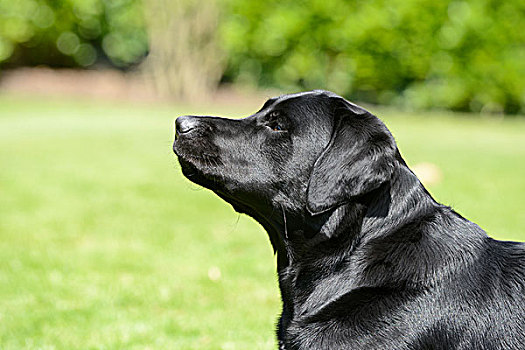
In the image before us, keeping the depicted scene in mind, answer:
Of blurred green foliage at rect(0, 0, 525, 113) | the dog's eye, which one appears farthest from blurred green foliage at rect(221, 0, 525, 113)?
the dog's eye

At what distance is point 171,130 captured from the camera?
50.4 ft

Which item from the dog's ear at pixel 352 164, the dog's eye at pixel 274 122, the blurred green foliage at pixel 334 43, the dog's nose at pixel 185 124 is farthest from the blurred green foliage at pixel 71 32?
the dog's ear at pixel 352 164

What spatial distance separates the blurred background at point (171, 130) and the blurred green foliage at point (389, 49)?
6 cm

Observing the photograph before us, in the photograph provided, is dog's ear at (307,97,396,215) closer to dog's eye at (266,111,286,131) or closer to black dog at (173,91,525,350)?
black dog at (173,91,525,350)

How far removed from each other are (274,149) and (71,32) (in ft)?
83.1

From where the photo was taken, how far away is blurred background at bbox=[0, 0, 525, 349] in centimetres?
474

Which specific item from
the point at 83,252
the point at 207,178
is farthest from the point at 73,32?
the point at 207,178

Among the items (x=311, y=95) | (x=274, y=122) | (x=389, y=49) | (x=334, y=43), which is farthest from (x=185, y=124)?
(x=334, y=43)

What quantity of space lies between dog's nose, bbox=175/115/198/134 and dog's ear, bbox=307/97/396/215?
2.16 feet

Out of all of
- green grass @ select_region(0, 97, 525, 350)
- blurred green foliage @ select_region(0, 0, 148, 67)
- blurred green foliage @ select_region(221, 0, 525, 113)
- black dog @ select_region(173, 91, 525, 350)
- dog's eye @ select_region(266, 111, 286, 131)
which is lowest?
blurred green foliage @ select_region(0, 0, 148, 67)

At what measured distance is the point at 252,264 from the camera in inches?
225

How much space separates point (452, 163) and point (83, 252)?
812cm

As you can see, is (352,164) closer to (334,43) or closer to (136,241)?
(136,241)

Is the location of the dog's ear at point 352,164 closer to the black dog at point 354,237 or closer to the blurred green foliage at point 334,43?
the black dog at point 354,237
